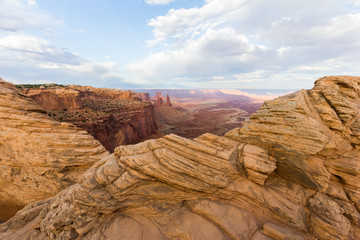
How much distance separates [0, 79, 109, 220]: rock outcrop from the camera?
43.7 ft

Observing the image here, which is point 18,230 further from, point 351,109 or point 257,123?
point 351,109

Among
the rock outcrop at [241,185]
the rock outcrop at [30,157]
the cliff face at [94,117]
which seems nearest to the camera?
the rock outcrop at [241,185]

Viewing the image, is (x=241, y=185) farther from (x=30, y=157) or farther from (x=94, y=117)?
(x=94, y=117)

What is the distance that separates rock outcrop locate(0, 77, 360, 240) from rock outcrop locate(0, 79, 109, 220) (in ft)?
15.3

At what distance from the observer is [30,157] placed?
13703mm

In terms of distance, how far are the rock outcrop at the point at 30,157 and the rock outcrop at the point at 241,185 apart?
4661 mm

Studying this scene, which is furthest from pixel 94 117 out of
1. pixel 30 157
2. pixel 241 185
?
pixel 241 185

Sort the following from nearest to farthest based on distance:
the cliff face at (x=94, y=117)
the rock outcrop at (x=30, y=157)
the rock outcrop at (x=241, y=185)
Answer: the rock outcrop at (x=241, y=185) < the rock outcrop at (x=30, y=157) < the cliff face at (x=94, y=117)

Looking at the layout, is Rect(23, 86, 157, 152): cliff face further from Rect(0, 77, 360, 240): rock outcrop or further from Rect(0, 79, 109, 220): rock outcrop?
Rect(0, 77, 360, 240): rock outcrop

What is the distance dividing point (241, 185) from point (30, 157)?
2034 cm

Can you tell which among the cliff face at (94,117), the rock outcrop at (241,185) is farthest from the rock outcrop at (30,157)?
the cliff face at (94,117)

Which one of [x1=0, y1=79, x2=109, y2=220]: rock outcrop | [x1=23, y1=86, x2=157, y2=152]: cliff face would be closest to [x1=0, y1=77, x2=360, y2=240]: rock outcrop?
[x1=0, y1=79, x2=109, y2=220]: rock outcrop

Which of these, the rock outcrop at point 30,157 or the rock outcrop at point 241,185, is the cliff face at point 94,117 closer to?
the rock outcrop at point 30,157

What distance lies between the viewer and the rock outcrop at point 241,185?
24.3 feet
